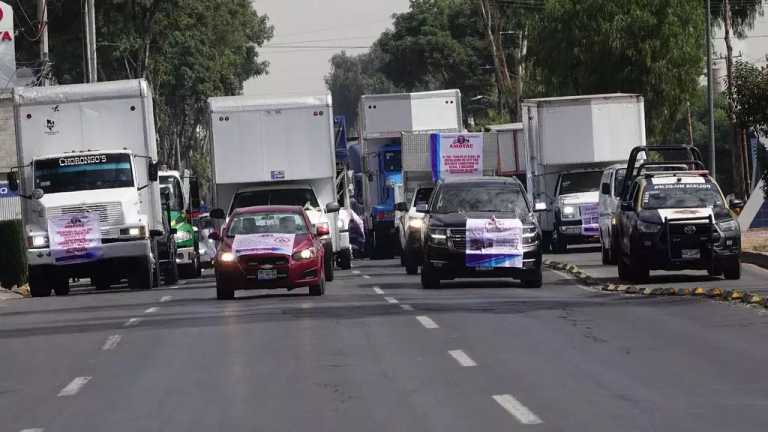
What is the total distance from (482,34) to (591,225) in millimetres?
64325

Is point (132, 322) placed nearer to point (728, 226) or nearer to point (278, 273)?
point (278, 273)

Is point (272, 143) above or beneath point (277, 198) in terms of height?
above

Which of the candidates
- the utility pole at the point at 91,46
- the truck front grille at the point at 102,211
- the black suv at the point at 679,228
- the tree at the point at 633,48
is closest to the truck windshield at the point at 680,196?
the black suv at the point at 679,228

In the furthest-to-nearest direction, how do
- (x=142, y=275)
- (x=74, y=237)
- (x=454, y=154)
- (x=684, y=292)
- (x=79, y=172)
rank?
(x=454, y=154) → (x=142, y=275) → (x=79, y=172) → (x=74, y=237) → (x=684, y=292)

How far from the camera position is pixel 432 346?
18.2 meters

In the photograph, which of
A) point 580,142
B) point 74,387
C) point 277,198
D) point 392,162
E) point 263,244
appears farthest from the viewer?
point 392,162

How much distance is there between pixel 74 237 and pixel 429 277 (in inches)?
333

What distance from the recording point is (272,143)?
118 ft

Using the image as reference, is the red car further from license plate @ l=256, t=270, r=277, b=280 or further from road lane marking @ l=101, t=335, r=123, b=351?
road lane marking @ l=101, t=335, r=123, b=351

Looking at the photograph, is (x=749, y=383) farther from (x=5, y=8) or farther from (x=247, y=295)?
(x=5, y=8)

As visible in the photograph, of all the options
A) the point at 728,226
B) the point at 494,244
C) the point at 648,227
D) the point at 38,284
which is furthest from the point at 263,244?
the point at 38,284

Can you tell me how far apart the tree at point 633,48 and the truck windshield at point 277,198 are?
27.6 meters

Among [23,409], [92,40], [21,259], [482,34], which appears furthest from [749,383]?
[482,34]

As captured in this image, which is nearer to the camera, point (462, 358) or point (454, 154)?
point (462, 358)
